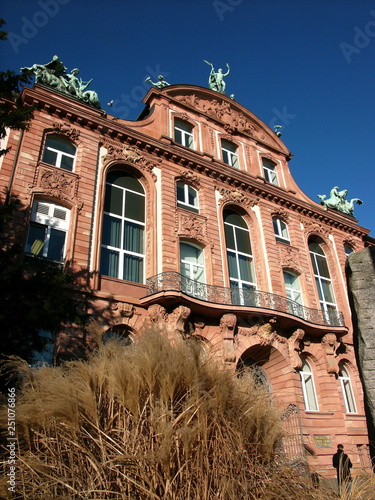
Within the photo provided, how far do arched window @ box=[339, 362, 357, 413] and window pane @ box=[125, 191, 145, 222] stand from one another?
1229cm

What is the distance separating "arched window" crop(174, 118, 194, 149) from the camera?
1930cm

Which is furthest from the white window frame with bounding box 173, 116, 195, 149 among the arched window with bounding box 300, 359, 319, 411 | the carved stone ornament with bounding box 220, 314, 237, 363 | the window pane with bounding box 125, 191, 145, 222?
the arched window with bounding box 300, 359, 319, 411

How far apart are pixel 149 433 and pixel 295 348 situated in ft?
42.2

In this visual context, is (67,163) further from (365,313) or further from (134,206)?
(365,313)

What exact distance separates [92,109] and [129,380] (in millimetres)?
14885

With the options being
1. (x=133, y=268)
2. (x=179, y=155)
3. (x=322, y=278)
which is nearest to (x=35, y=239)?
(x=133, y=268)

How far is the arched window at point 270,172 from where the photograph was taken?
22.5 m

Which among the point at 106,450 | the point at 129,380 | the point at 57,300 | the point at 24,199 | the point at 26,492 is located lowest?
the point at 26,492

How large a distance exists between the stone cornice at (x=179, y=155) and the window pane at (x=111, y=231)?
4.06 meters

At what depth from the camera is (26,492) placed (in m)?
2.86

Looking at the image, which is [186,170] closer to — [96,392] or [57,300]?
[57,300]

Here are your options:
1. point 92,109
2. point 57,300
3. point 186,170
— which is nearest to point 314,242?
point 186,170

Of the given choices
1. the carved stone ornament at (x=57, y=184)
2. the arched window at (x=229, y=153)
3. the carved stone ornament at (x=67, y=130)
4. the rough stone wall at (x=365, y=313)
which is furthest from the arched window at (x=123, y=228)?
the rough stone wall at (x=365, y=313)

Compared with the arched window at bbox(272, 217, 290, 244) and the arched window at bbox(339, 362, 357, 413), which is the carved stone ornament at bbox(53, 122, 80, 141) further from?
the arched window at bbox(339, 362, 357, 413)
